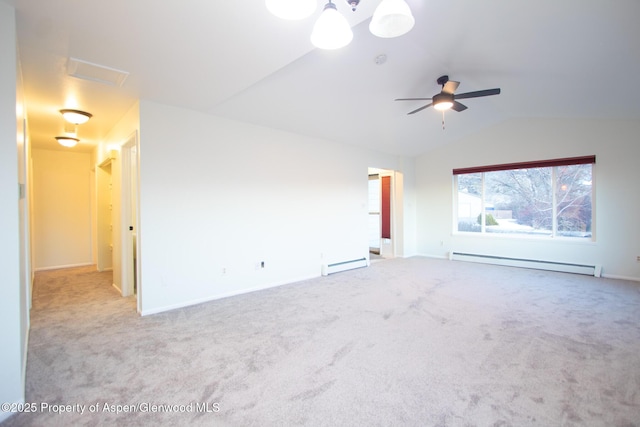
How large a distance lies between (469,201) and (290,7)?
663 centimetres

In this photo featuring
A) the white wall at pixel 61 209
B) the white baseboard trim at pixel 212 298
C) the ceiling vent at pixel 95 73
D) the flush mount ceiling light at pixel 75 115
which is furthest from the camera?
the white wall at pixel 61 209

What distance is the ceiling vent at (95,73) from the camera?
102 inches

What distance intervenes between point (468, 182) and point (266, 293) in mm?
5423

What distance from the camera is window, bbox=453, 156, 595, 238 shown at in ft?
17.8

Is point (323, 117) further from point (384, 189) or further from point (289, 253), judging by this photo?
point (384, 189)

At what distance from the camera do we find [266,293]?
4230mm

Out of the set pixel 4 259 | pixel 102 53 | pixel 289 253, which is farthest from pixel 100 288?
pixel 102 53

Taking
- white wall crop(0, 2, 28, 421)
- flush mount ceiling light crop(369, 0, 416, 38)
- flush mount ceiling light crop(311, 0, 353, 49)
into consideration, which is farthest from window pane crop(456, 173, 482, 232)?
white wall crop(0, 2, 28, 421)

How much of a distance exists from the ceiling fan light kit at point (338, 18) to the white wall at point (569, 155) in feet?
18.4

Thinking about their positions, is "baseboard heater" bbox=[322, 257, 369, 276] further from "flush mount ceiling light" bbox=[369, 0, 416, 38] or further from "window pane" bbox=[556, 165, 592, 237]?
"flush mount ceiling light" bbox=[369, 0, 416, 38]

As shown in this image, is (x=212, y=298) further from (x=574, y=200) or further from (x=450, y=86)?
(x=574, y=200)

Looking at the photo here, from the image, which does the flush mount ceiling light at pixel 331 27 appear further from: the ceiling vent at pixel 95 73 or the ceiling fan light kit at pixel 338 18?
the ceiling vent at pixel 95 73

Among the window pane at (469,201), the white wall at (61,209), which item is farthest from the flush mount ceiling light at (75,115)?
the window pane at (469,201)

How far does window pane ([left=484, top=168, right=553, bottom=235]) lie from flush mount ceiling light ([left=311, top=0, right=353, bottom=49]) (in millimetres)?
5993
